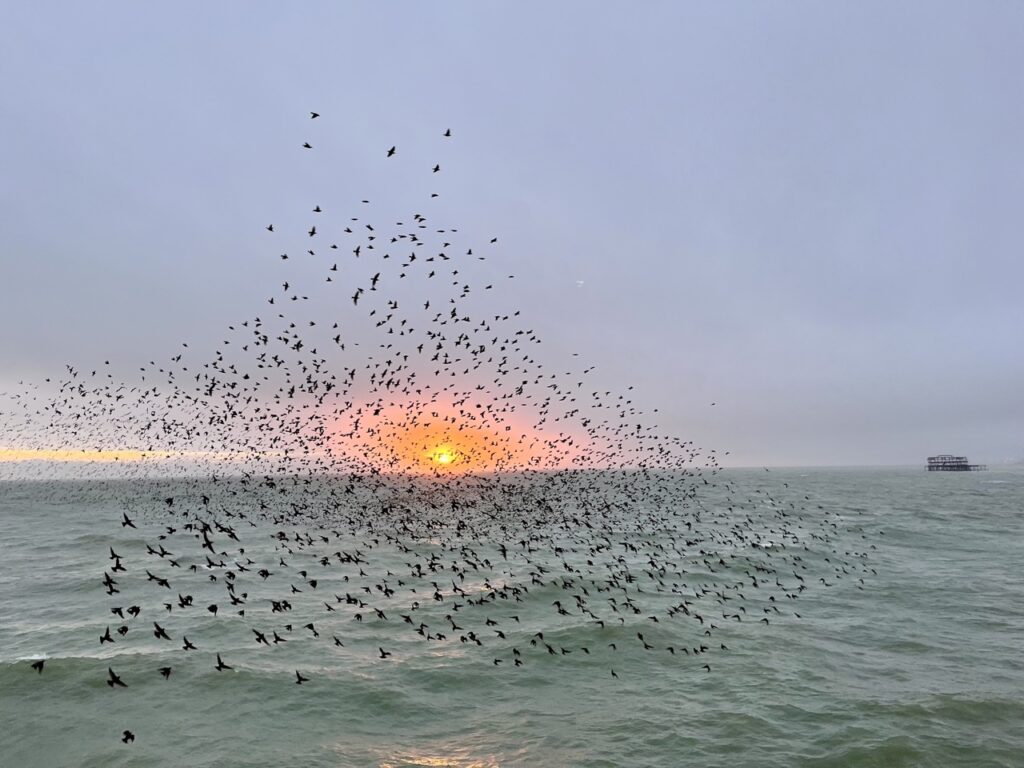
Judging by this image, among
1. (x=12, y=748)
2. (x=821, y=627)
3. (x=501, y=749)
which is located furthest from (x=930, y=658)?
(x=12, y=748)

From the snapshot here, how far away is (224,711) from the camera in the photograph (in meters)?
18.3

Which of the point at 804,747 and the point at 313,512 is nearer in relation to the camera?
the point at 804,747

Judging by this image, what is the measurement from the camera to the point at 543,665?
2222 cm

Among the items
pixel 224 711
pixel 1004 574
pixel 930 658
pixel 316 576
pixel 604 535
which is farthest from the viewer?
pixel 604 535

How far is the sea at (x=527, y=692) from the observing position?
15.6 m

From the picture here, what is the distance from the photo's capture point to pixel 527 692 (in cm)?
1970

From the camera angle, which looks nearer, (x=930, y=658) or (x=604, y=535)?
(x=930, y=658)

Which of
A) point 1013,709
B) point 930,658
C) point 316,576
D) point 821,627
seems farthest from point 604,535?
point 1013,709

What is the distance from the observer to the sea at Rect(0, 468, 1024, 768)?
613 inches

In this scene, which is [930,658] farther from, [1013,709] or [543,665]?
[543,665]

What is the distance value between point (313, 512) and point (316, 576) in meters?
51.8

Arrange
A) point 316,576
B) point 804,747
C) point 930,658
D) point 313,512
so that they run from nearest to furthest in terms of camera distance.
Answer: point 804,747 < point 930,658 < point 316,576 < point 313,512

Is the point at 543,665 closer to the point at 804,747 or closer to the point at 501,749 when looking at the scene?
the point at 501,749

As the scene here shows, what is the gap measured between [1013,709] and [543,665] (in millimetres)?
14226
